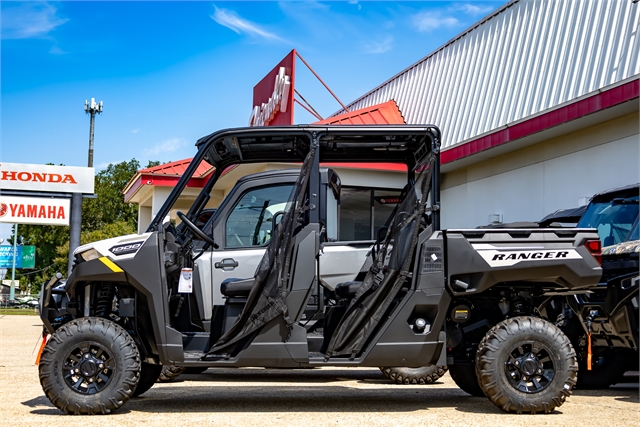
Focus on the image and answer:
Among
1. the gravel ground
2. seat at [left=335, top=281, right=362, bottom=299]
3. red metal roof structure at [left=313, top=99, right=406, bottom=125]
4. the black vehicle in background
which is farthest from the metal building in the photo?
seat at [left=335, top=281, right=362, bottom=299]

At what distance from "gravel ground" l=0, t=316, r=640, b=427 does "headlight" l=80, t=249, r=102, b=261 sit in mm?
1254

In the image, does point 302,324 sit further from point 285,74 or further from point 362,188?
point 285,74

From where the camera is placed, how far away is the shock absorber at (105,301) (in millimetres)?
6422

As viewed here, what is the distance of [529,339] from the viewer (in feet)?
20.4

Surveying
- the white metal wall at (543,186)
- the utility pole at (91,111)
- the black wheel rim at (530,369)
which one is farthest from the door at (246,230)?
the utility pole at (91,111)

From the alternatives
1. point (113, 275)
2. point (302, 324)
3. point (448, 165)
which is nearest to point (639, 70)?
point (448, 165)

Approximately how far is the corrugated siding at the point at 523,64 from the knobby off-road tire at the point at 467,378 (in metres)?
6.17

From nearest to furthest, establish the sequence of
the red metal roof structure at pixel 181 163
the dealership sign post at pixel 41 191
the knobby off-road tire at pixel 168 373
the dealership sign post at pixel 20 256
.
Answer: the knobby off-road tire at pixel 168 373
the red metal roof structure at pixel 181 163
the dealership sign post at pixel 41 191
the dealership sign post at pixel 20 256

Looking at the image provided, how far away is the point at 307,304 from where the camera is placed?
637cm

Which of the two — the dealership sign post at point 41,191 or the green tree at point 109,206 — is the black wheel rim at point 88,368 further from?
the green tree at point 109,206

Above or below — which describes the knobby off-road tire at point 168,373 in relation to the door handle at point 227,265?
below

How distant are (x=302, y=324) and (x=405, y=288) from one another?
3.08ft

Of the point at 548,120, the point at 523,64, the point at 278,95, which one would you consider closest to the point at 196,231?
the point at 548,120

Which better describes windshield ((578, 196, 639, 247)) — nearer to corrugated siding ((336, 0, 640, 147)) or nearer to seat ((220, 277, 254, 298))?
seat ((220, 277, 254, 298))
